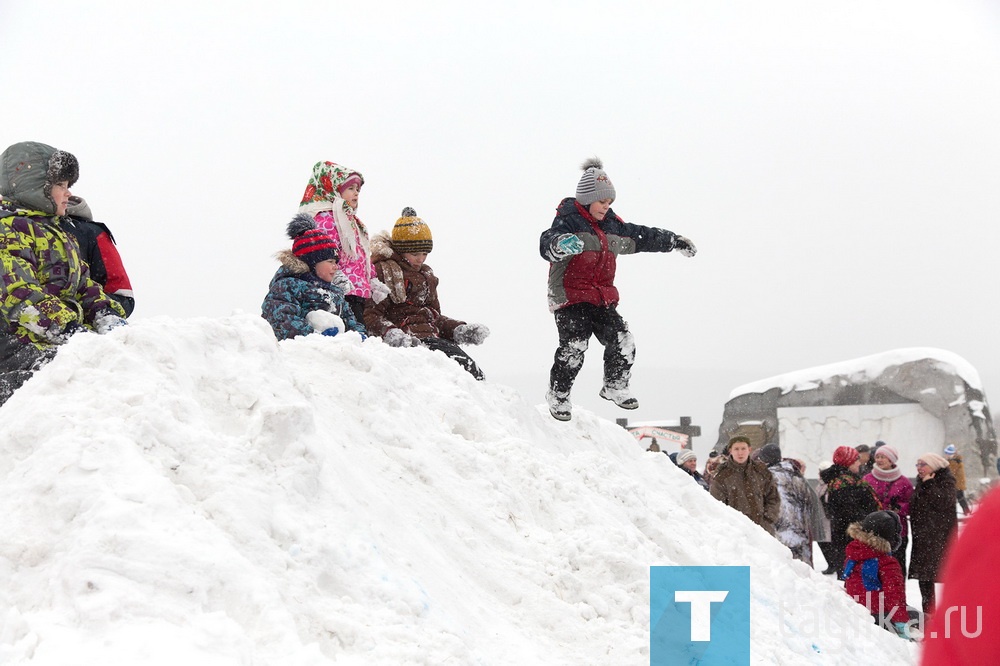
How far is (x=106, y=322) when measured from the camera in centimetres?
446

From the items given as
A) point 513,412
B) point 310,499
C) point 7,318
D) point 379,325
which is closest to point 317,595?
point 310,499

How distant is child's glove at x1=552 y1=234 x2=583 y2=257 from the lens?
245 inches

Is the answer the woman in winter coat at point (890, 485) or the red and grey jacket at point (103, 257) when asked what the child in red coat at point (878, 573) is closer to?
the woman in winter coat at point (890, 485)

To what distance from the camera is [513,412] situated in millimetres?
6121

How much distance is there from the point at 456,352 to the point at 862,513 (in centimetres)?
470

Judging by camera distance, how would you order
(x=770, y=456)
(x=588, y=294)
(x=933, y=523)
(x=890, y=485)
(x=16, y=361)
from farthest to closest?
(x=770, y=456), (x=890, y=485), (x=933, y=523), (x=588, y=294), (x=16, y=361)

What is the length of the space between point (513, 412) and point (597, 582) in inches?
82.8

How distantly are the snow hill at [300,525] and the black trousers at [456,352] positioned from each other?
0.88 metres

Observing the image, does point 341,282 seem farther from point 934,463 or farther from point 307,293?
point 934,463

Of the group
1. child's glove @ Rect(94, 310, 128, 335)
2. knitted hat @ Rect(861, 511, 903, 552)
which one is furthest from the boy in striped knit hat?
child's glove @ Rect(94, 310, 128, 335)

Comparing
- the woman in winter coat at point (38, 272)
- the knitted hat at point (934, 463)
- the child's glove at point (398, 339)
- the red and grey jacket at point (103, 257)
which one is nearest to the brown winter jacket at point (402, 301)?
the child's glove at point (398, 339)

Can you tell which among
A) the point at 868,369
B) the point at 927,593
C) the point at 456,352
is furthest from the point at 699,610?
the point at 868,369

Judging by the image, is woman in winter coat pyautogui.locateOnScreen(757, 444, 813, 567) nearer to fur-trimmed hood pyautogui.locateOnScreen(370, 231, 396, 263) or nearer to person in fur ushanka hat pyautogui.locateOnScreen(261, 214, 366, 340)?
fur-trimmed hood pyautogui.locateOnScreen(370, 231, 396, 263)

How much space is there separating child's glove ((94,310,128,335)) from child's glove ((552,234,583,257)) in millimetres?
3026
